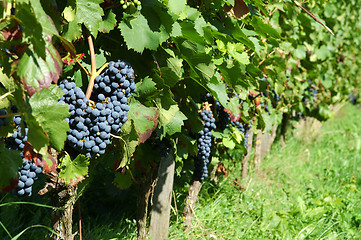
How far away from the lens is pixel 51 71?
4.66 ft

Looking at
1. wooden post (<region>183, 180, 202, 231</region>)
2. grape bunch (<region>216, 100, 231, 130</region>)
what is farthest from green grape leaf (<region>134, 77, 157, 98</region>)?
wooden post (<region>183, 180, 202, 231</region>)

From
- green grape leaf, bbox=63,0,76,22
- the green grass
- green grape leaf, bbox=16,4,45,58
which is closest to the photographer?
green grape leaf, bbox=16,4,45,58

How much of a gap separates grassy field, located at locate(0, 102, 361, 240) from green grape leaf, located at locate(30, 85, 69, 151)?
5.47 ft

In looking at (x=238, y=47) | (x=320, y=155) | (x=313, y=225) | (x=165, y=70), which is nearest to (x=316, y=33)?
(x=320, y=155)

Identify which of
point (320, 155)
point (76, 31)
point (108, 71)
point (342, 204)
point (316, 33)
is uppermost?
point (76, 31)

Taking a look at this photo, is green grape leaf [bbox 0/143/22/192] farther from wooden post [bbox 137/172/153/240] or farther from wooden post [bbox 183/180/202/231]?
wooden post [bbox 183/180/202/231]

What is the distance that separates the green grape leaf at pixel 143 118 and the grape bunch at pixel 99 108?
0.32ft

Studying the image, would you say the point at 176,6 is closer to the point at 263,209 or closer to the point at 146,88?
the point at 146,88

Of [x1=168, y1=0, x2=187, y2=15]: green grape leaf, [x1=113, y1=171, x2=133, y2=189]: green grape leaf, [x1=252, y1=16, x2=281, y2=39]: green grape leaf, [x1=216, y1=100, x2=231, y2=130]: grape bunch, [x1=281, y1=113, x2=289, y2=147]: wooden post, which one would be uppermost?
[x1=168, y1=0, x2=187, y2=15]: green grape leaf

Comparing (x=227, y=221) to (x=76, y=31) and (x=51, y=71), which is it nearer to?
(x=76, y=31)

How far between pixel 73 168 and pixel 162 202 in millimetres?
1351

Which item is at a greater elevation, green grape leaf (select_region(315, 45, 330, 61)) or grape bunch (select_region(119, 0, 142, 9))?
grape bunch (select_region(119, 0, 142, 9))

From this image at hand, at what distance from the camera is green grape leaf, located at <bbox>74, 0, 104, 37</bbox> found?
177 centimetres

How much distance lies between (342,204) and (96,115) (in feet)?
11.1
